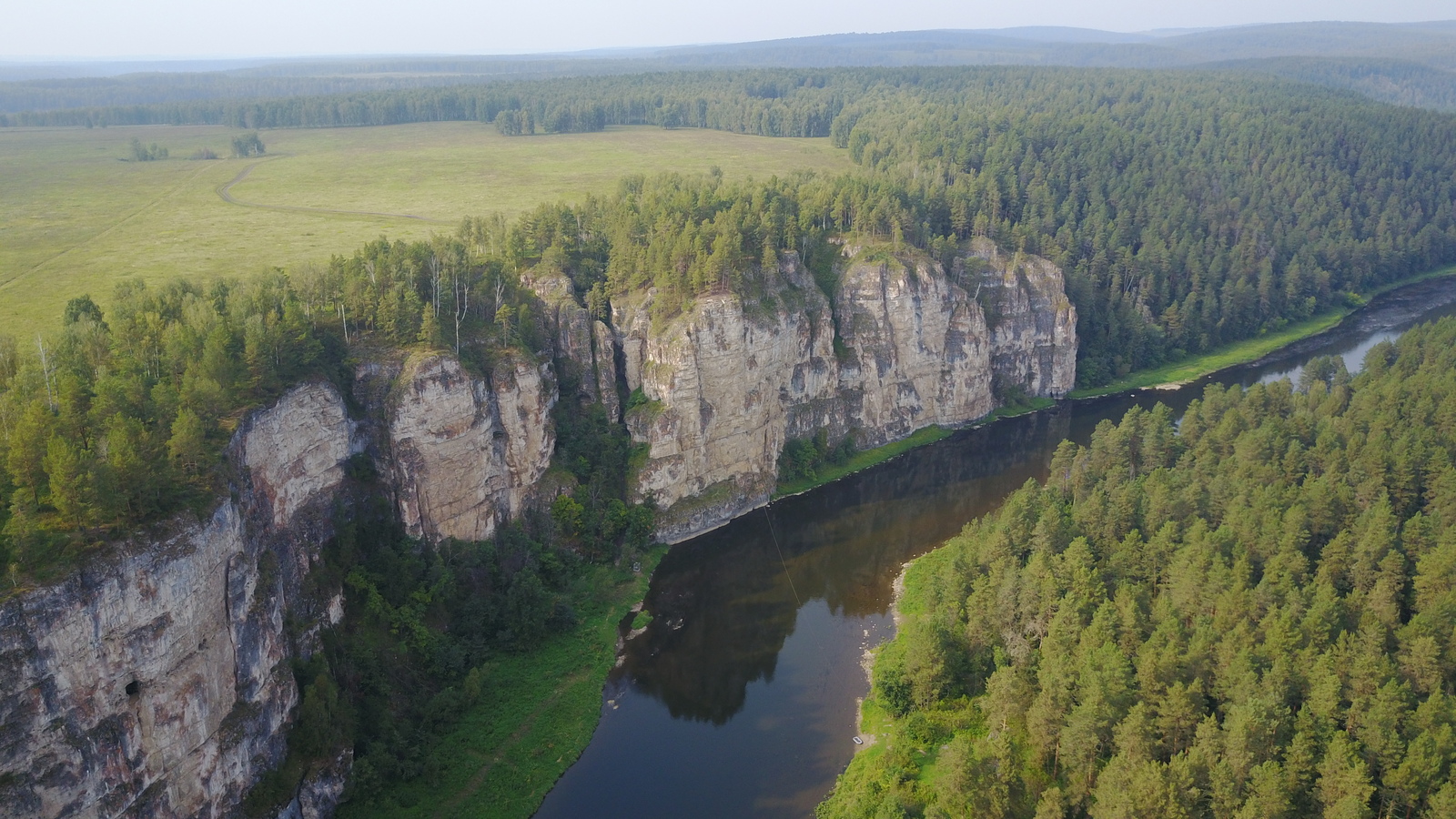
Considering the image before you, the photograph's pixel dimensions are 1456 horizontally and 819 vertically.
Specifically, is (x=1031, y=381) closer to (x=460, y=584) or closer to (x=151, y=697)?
(x=460, y=584)

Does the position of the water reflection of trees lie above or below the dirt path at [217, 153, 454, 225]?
below

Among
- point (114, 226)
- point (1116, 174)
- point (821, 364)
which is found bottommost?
point (821, 364)

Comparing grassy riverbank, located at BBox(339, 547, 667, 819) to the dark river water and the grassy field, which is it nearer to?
the dark river water

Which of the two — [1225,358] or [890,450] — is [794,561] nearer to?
[890,450]

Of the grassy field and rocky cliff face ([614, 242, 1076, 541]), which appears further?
the grassy field

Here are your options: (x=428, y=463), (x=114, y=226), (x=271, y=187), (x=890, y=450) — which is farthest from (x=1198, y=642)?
(x=271, y=187)

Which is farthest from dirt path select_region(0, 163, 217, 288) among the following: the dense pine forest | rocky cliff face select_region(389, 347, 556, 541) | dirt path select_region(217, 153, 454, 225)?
rocky cliff face select_region(389, 347, 556, 541)
